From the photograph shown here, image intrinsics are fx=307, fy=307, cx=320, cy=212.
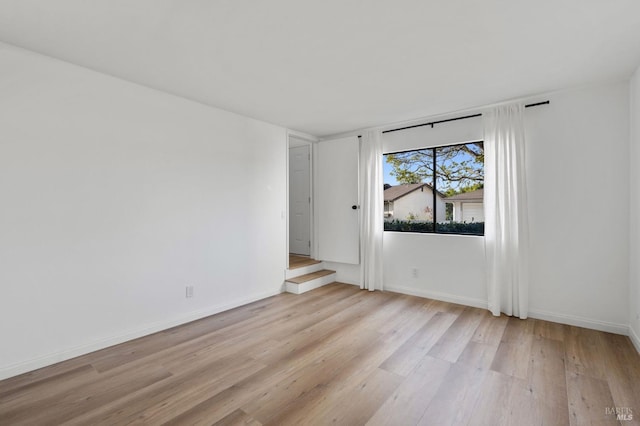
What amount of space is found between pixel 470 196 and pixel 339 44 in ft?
8.78

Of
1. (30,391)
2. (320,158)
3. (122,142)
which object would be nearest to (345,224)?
(320,158)

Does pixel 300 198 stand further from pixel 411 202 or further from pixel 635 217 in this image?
pixel 635 217

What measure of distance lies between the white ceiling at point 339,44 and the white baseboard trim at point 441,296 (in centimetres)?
244

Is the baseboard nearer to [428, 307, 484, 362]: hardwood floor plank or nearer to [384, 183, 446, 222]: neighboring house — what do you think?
[428, 307, 484, 362]: hardwood floor plank

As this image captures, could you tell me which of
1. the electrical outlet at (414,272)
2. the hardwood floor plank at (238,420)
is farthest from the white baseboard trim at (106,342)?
the electrical outlet at (414,272)

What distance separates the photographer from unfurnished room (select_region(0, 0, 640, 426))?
200 centimetres

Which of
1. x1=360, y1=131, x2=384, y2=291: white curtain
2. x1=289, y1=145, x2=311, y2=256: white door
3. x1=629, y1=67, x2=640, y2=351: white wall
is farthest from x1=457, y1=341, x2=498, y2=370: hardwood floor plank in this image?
x1=289, y1=145, x2=311, y2=256: white door

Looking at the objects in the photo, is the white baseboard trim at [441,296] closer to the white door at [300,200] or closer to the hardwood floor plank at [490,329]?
the hardwood floor plank at [490,329]

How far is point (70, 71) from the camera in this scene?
2.60 meters

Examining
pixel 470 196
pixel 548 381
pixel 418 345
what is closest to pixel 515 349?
pixel 548 381

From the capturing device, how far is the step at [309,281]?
4.59m

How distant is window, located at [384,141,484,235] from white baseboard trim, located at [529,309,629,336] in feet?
3.55

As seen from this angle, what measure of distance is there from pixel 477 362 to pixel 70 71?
4.18 m

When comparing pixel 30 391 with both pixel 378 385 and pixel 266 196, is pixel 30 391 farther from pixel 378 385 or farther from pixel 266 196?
pixel 266 196
